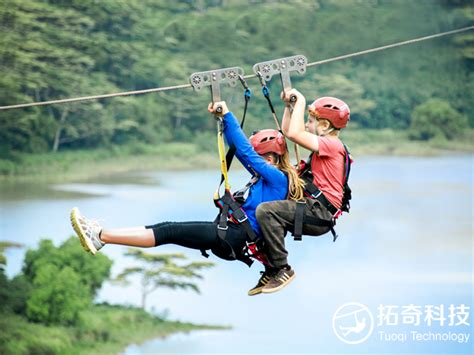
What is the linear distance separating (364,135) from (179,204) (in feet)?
13.5

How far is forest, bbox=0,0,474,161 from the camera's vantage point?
20.2m

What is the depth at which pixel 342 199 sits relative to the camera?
18.9 feet

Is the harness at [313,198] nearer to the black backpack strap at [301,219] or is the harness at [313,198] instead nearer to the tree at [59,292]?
the black backpack strap at [301,219]

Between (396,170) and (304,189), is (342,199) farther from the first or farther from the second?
(396,170)

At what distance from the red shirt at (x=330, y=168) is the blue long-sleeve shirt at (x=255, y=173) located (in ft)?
0.58

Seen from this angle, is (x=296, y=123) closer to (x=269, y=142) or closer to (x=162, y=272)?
(x=269, y=142)

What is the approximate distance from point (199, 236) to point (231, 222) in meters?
0.19

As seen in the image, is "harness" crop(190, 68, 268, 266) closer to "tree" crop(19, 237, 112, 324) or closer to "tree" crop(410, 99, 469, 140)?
"tree" crop(19, 237, 112, 324)

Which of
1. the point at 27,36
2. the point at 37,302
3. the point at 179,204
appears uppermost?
the point at 27,36

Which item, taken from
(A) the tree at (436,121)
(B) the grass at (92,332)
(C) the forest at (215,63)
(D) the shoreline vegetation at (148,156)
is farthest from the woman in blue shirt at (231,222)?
(A) the tree at (436,121)

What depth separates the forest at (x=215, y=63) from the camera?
2025 cm

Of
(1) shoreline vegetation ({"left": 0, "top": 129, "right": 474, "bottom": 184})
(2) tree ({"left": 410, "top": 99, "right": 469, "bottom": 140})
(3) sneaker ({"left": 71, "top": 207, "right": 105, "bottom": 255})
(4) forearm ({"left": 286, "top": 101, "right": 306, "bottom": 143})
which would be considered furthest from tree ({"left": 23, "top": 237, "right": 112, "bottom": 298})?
(4) forearm ({"left": 286, "top": 101, "right": 306, "bottom": 143})

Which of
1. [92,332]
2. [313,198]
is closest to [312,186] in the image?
[313,198]

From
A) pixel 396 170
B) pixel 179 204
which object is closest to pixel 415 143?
pixel 396 170
